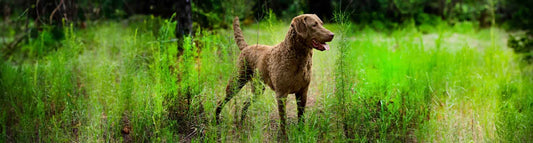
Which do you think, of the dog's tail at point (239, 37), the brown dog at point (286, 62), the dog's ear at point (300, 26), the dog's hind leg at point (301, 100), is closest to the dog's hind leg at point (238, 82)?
the brown dog at point (286, 62)

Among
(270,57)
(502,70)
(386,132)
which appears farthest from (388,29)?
(270,57)

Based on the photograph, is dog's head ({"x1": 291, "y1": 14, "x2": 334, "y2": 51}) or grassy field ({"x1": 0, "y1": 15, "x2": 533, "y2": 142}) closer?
dog's head ({"x1": 291, "y1": 14, "x2": 334, "y2": 51})

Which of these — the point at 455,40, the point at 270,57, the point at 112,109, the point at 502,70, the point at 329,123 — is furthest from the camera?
the point at 455,40

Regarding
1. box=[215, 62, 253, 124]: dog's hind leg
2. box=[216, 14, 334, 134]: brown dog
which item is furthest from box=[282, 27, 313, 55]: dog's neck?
box=[215, 62, 253, 124]: dog's hind leg

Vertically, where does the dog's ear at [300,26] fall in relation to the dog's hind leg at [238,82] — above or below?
above

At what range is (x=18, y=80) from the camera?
13.5 feet

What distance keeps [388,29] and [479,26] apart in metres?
2.23

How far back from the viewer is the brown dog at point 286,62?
8.37ft

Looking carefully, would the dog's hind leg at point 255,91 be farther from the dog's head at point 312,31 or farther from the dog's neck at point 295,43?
the dog's head at point 312,31

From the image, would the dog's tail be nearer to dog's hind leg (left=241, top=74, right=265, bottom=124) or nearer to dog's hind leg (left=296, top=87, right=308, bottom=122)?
dog's hind leg (left=241, top=74, right=265, bottom=124)

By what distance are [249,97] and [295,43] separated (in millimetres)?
664

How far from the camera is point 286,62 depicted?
2.71m

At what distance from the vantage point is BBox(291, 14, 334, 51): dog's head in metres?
2.48

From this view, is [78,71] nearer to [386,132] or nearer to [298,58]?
[298,58]
